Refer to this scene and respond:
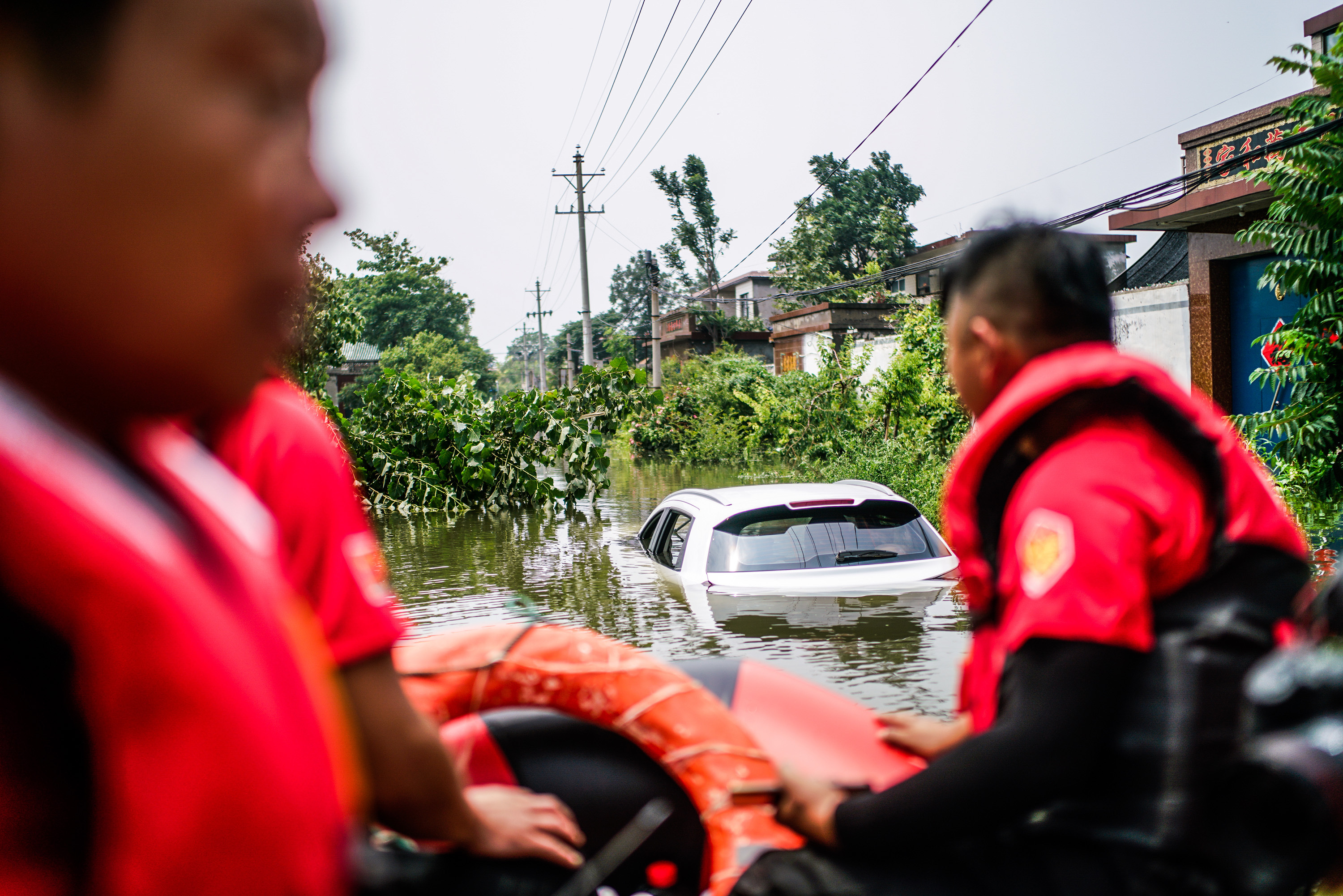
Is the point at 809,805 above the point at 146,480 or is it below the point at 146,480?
below

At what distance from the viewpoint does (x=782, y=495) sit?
646 cm

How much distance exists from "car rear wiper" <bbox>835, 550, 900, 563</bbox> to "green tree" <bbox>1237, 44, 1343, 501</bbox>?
163 inches

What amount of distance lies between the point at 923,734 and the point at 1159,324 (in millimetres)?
14691

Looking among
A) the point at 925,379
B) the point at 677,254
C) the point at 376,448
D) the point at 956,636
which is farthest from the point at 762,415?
the point at 677,254

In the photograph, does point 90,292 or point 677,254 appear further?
point 677,254

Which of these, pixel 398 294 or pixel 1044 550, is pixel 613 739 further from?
pixel 398 294

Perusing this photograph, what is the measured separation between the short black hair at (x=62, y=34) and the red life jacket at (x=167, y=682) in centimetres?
16

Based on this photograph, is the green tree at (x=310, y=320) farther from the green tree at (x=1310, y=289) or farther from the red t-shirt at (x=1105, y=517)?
the green tree at (x=1310, y=289)

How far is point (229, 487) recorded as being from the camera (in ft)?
1.80

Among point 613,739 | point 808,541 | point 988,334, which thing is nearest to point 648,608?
point 808,541

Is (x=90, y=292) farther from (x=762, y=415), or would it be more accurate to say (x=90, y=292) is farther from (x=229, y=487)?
(x=762, y=415)

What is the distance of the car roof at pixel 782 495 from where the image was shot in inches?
250

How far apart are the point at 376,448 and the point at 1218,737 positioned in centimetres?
1817

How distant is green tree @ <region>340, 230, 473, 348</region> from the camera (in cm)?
7144
